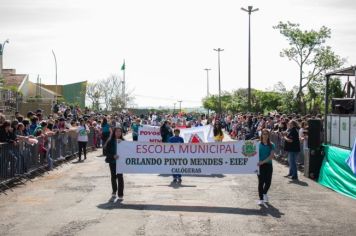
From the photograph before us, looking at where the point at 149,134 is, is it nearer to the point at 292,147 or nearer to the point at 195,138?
the point at 195,138

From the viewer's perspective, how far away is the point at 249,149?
13352 millimetres

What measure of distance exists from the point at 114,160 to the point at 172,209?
2316 mm

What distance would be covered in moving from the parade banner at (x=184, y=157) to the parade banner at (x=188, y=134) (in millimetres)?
6092

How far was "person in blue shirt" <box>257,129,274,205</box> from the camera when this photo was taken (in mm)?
12219

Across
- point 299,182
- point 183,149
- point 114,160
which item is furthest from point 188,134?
point 114,160

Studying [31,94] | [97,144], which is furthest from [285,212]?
[31,94]

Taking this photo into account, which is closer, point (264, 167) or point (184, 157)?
point (264, 167)

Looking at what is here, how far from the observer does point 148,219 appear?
1031cm

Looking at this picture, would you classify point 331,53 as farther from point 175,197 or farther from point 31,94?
point 175,197

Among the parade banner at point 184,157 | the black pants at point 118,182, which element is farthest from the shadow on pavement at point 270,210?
the black pants at point 118,182

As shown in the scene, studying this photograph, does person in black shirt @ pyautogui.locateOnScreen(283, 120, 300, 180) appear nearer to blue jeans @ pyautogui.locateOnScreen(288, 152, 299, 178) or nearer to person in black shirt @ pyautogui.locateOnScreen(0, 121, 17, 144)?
blue jeans @ pyautogui.locateOnScreen(288, 152, 299, 178)

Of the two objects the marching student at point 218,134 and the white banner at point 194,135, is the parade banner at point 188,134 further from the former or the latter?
the marching student at point 218,134

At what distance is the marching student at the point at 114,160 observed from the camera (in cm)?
1277

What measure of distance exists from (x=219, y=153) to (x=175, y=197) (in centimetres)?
165
